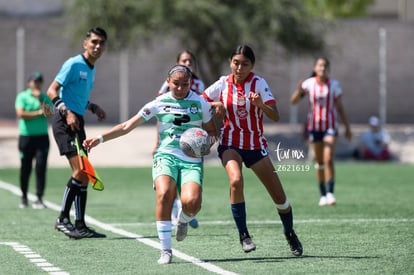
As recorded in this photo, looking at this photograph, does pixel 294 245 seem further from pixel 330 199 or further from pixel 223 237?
pixel 330 199

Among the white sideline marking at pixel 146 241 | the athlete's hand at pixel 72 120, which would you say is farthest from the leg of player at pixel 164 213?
the athlete's hand at pixel 72 120

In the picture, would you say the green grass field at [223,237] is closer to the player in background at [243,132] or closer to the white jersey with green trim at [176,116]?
the player in background at [243,132]

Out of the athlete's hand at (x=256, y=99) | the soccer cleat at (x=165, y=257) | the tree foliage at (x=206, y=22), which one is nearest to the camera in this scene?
the soccer cleat at (x=165, y=257)

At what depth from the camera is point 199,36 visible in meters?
31.0

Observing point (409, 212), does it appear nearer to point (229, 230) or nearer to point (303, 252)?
point (229, 230)

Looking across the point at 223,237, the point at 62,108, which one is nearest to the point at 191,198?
the point at 223,237

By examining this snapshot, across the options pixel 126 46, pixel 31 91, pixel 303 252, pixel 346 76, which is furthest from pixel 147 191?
pixel 346 76

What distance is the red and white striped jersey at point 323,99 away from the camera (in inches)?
610

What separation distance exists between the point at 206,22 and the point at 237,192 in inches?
818

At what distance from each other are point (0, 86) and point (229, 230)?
27.1 m

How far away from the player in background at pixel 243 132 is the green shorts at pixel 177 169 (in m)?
0.42

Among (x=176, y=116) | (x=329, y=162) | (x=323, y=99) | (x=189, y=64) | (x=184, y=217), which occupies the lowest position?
(x=184, y=217)

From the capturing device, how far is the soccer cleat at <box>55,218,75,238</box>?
10938 mm

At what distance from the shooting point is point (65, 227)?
1102cm
